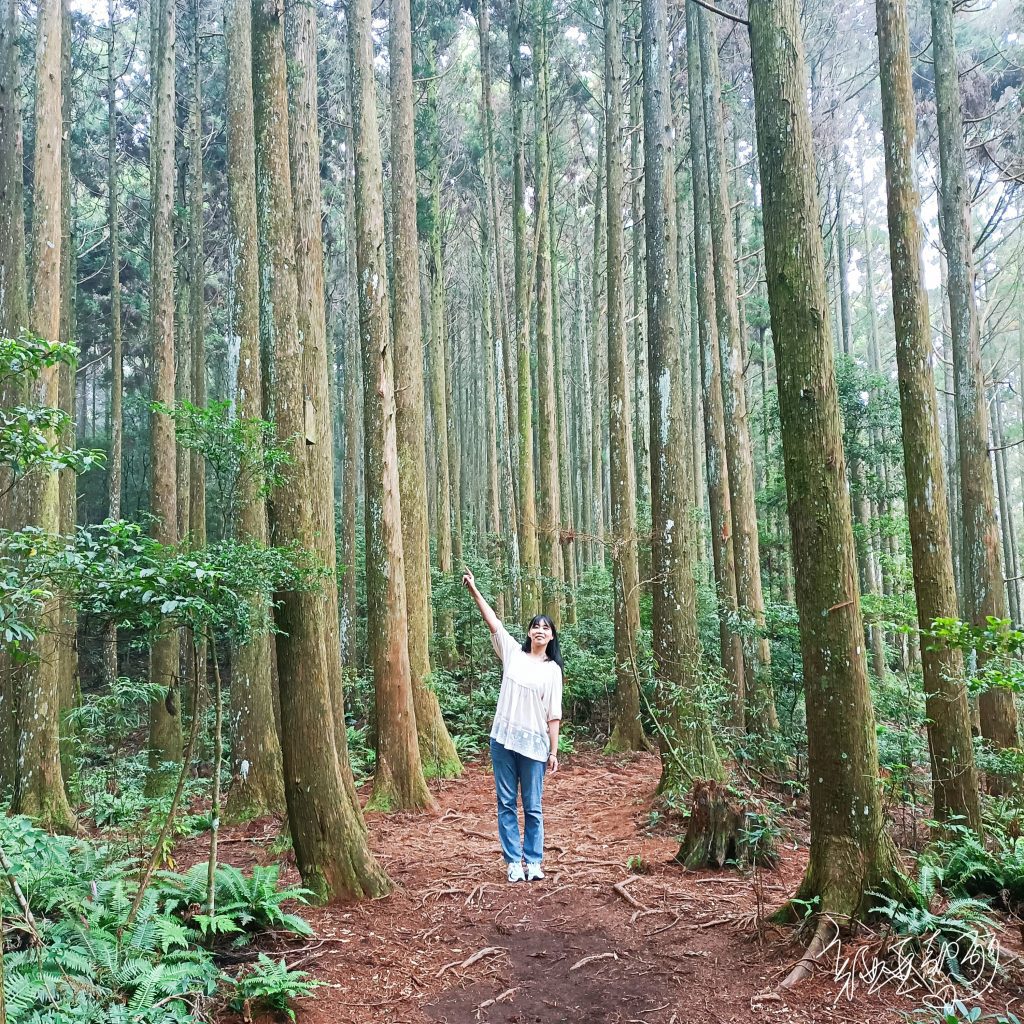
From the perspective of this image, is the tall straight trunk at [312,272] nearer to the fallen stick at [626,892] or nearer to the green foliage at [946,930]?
the fallen stick at [626,892]

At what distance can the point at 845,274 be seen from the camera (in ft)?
73.4

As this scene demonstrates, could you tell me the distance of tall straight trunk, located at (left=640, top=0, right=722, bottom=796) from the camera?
7.75 metres

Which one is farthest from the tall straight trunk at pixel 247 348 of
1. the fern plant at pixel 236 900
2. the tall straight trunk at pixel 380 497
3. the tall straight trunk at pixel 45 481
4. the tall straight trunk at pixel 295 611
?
the fern plant at pixel 236 900

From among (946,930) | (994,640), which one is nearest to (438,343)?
(994,640)

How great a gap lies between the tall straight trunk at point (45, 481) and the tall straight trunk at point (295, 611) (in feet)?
10.9

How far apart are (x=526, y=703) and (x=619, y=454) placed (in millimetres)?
5634

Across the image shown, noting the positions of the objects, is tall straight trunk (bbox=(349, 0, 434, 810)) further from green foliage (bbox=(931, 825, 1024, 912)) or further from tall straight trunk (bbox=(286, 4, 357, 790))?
green foliage (bbox=(931, 825, 1024, 912))

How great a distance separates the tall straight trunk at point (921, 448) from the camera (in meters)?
5.83

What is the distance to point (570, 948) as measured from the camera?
14.6ft

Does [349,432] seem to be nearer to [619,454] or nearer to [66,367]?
[66,367]

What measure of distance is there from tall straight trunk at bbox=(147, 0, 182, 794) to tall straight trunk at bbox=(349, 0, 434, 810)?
3.98 metres

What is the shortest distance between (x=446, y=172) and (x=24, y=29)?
445 inches

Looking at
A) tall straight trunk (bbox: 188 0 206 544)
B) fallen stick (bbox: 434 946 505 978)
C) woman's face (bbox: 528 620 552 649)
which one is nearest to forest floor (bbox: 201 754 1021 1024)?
fallen stick (bbox: 434 946 505 978)

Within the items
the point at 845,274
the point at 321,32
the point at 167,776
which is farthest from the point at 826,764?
the point at 845,274
